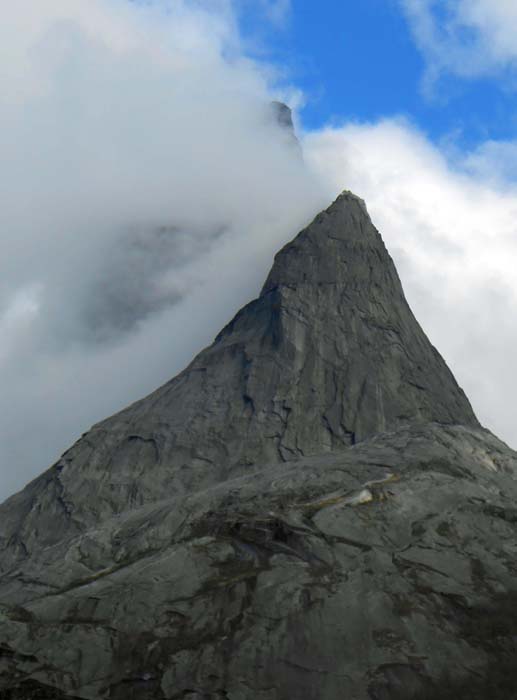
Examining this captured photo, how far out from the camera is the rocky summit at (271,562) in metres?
39.3

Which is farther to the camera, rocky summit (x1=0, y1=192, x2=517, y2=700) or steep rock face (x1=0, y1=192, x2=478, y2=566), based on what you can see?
steep rock face (x1=0, y1=192, x2=478, y2=566)

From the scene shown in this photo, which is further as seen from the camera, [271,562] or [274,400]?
[274,400]

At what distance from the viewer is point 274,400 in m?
84.7

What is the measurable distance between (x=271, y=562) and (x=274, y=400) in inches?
1530

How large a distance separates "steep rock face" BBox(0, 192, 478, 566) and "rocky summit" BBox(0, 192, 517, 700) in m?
0.27

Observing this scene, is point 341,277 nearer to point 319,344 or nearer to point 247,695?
point 319,344

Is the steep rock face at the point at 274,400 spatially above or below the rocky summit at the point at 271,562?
above

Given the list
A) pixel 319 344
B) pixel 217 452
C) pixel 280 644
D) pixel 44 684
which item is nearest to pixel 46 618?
pixel 44 684

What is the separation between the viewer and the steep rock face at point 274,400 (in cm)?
7862

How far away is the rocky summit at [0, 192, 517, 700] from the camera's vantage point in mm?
39312

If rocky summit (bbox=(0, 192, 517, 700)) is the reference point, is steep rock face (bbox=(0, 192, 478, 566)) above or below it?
above

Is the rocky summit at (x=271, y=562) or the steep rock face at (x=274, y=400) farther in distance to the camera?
the steep rock face at (x=274, y=400)

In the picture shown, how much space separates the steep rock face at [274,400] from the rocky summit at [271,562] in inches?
10.5

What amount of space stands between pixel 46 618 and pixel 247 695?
37.6ft
